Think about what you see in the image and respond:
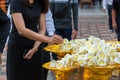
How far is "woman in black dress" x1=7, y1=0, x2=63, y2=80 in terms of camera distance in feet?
11.6

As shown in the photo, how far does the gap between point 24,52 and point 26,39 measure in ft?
0.40

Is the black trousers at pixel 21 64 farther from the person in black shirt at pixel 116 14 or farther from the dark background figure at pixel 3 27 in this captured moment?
the person in black shirt at pixel 116 14

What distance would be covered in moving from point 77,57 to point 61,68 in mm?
163

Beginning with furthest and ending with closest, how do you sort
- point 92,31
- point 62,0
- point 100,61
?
point 92,31, point 62,0, point 100,61

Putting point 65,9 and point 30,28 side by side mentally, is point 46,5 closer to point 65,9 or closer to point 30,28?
point 30,28

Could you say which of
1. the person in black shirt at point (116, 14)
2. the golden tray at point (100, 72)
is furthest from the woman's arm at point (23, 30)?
the person in black shirt at point (116, 14)

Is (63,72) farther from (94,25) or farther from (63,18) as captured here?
(94,25)

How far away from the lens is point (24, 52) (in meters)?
3.71

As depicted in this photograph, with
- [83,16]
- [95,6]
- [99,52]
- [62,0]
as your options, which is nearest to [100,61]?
[99,52]

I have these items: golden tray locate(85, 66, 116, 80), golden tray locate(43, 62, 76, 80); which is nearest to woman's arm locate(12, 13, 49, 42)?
golden tray locate(43, 62, 76, 80)

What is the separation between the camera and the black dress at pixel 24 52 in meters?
3.62

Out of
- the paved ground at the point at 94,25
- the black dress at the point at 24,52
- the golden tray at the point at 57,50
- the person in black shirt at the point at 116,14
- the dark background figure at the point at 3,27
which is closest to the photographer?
the black dress at the point at 24,52

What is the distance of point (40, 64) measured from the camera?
12.6 feet

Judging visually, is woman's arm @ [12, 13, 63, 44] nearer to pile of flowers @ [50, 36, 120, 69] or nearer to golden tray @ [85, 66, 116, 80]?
pile of flowers @ [50, 36, 120, 69]
